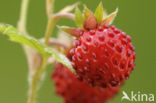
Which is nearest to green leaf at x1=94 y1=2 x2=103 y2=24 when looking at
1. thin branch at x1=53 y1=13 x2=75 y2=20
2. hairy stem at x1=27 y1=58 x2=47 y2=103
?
thin branch at x1=53 y1=13 x2=75 y2=20

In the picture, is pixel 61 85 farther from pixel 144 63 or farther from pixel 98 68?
pixel 144 63

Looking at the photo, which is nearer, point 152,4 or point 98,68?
point 98,68

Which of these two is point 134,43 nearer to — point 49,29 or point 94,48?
point 49,29

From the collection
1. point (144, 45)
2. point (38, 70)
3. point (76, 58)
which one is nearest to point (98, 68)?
point (76, 58)

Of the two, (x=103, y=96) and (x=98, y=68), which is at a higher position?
(x=103, y=96)

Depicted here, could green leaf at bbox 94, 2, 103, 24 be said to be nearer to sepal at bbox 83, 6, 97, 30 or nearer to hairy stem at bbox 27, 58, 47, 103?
sepal at bbox 83, 6, 97, 30
